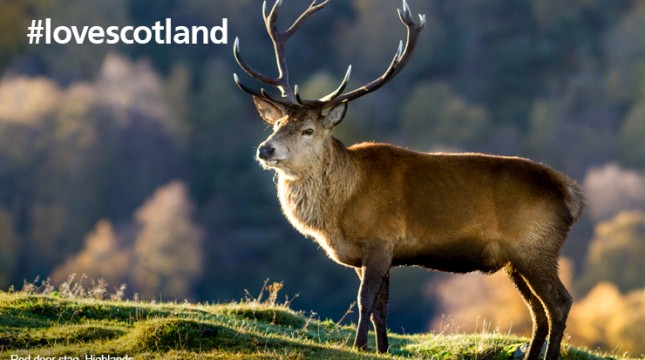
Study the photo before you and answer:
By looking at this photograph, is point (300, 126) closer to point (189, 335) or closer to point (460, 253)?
point (460, 253)

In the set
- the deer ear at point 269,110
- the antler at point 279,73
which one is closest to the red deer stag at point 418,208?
Result: the antler at point 279,73

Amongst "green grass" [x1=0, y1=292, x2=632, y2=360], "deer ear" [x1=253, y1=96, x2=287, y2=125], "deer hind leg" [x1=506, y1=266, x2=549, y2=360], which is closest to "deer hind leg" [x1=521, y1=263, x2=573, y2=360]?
"deer hind leg" [x1=506, y1=266, x2=549, y2=360]

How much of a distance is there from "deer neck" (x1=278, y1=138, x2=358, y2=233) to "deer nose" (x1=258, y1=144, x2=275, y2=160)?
24.6 inches

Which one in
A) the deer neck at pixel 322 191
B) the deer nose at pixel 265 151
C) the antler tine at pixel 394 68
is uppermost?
the antler tine at pixel 394 68

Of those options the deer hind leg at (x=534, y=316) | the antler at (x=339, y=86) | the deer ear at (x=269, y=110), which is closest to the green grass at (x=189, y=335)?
the deer hind leg at (x=534, y=316)

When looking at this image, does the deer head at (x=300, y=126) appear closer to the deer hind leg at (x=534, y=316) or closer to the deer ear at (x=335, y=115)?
the deer ear at (x=335, y=115)

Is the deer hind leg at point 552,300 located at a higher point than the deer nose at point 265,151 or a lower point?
lower

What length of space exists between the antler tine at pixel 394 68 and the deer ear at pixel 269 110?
24.0 inches

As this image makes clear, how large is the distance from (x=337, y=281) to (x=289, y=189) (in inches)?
2506

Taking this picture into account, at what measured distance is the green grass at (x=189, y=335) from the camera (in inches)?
454

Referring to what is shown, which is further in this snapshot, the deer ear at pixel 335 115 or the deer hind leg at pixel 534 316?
the deer hind leg at pixel 534 316

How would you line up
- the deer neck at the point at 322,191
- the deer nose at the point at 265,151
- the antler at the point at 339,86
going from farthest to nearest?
1. the antler at the point at 339,86
2. the deer neck at the point at 322,191
3. the deer nose at the point at 265,151

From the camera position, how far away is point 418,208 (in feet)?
42.3

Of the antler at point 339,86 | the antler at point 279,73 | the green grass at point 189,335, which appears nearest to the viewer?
the green grass at point 189,335
